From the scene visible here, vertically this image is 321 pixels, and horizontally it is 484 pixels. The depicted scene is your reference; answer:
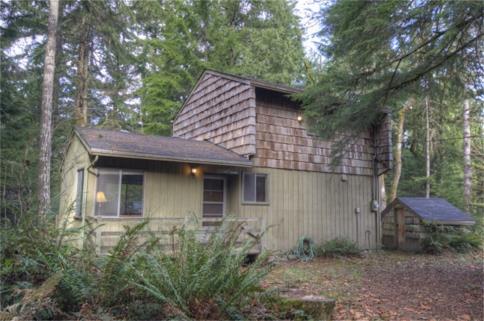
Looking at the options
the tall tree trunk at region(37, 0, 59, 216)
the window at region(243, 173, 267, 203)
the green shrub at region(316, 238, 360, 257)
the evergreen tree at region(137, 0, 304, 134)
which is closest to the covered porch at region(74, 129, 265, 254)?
the window at region(243, 173, 267, 203)

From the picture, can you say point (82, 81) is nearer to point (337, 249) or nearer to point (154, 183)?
point (154, 183)

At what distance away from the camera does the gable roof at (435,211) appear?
11521 mm

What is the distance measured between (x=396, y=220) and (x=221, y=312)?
10.9 metres

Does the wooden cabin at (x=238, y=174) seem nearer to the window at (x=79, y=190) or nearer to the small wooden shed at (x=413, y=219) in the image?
the window at (x=79, y=190)

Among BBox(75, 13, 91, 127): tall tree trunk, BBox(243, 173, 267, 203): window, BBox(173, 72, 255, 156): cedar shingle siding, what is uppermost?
BBox(75, 13, 91, 127): tall tree trunk

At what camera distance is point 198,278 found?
138 inches

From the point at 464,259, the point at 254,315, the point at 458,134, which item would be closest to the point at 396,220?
the point at 464,259

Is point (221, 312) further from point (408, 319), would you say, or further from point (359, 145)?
point (359, 145)

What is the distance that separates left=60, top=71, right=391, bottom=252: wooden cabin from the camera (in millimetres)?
8422

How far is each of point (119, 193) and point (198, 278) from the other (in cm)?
557

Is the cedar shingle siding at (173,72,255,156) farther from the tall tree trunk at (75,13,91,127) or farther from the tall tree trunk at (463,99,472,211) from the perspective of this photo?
the tall tree trunk at (463,99,472,211)

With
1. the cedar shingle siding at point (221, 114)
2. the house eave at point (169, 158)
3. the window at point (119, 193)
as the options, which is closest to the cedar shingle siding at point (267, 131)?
the cedar shingle siding at point (221, 114)

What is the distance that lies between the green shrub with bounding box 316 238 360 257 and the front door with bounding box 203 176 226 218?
3.08 metres

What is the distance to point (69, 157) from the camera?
32.9 feet
